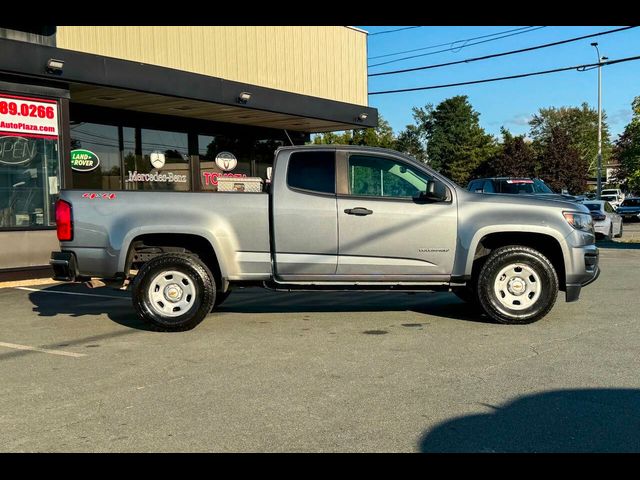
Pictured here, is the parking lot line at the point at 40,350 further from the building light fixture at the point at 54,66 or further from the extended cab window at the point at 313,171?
the building light fixture at the point at 54,66

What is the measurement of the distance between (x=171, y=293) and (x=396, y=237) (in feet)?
8.54

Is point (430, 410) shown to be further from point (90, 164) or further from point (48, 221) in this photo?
point (90, 164)

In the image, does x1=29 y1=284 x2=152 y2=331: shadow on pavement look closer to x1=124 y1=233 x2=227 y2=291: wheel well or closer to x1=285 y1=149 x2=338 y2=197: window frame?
x1=124 y1=233 x2=227 y2=291: wheel well

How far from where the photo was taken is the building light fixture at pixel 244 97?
1535 cm

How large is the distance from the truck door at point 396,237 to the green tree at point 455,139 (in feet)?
242

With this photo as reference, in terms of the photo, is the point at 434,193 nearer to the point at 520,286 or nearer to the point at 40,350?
the point at 520,286

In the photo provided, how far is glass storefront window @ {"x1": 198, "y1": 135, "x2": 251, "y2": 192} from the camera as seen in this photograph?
59.2 ft

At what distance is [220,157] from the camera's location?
60.9ft

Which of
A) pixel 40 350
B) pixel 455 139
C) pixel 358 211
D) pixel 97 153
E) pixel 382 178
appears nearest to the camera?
pixel 40 350

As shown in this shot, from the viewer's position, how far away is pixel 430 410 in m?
4.38

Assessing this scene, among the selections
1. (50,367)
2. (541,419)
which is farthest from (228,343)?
(541,419)

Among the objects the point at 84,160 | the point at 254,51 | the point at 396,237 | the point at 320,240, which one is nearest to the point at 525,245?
the point at 396,237

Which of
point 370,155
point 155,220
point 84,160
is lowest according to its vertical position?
point 155,220
